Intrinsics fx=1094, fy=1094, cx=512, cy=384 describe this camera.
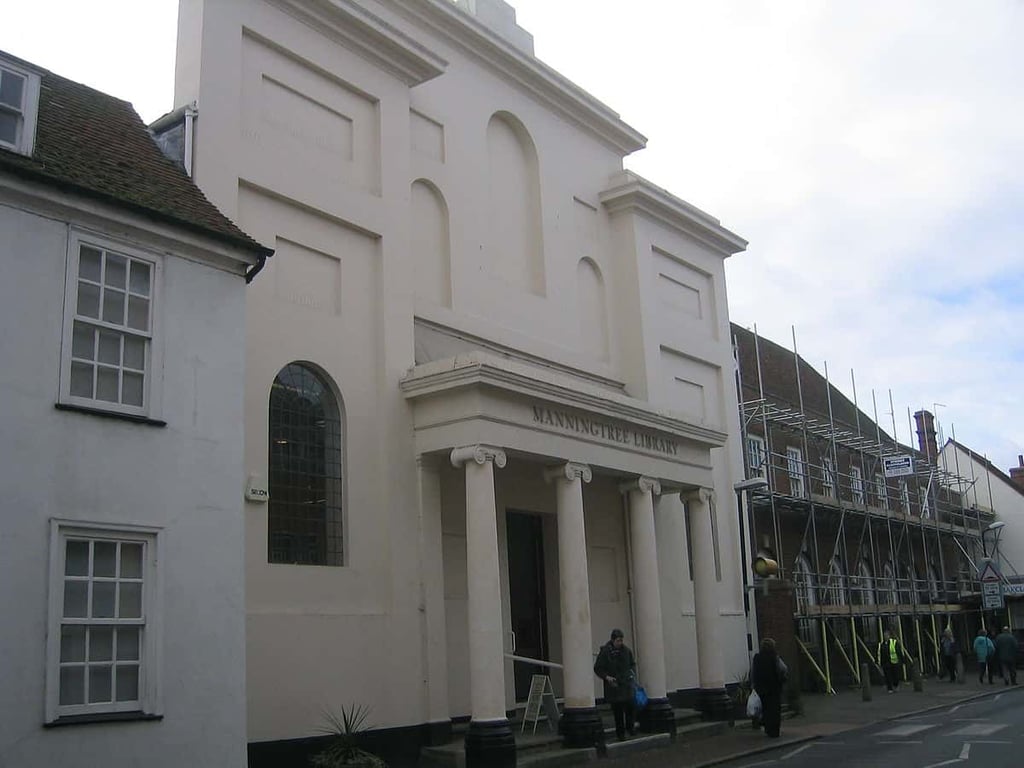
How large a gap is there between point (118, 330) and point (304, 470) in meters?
4.32

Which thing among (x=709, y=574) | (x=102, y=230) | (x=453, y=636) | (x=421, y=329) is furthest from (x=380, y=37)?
(x=709, y=574)

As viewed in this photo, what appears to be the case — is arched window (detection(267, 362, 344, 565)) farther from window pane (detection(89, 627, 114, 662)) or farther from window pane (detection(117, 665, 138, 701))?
window pane (detection(89, 627, 114, 662))

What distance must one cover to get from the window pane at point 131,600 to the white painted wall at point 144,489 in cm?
24

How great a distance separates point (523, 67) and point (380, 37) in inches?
181

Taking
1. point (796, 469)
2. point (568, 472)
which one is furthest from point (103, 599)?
point (796, 469)

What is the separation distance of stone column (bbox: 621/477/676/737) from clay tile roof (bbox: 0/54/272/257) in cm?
850

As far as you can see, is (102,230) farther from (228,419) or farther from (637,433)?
(637,433)

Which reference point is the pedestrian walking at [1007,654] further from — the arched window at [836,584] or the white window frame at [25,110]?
the white window frame at [25,110]

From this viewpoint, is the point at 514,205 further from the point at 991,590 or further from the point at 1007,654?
the point at 991,590

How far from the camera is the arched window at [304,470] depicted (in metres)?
14.3

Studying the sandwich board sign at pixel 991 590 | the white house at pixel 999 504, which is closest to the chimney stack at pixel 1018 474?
the white house at pixel 999 504

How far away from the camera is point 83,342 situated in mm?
10562

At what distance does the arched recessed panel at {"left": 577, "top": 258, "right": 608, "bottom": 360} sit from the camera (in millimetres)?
21594

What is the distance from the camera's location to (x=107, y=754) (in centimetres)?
980
